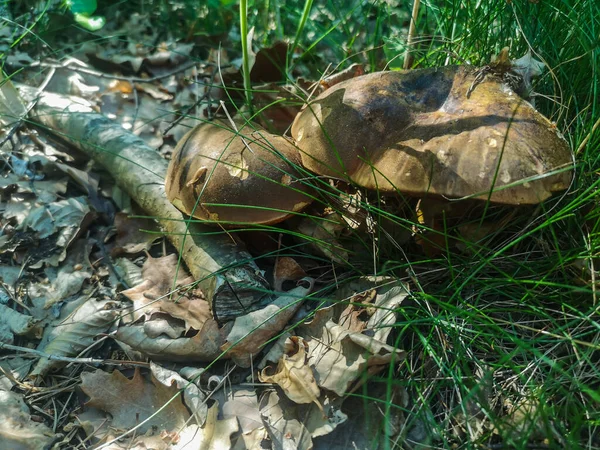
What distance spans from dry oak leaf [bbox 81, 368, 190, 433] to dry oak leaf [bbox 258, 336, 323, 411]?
1.21 feet

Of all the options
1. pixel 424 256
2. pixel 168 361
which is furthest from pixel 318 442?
pixel 424 256

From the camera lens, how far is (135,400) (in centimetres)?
220

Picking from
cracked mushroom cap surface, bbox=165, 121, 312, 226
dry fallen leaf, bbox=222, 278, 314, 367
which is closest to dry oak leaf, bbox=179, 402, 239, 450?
dry fallen leaf, bbox=222, 278, 314, 367

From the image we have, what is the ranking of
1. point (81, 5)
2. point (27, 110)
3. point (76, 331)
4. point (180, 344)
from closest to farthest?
point (180, 344) → point (76, 331) → point (81, 5) → point (27, 110)

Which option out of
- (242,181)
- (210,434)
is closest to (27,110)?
(242,181)

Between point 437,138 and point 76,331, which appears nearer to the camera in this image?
point 437,138

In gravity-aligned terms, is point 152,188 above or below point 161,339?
above

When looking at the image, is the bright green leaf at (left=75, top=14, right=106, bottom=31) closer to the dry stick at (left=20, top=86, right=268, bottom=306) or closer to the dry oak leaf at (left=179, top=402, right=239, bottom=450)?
the dry stick at (left=20, top=86, right=268, bottom=306)

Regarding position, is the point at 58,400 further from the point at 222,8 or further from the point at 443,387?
the point at 222,8

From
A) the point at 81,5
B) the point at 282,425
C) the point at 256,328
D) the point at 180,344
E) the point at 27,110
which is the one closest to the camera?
the point at 282,425

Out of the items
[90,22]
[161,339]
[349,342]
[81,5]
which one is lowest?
[161,339]

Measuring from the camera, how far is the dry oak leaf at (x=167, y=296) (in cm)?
245

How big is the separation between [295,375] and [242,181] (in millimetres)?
856

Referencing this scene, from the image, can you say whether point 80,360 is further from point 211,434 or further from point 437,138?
point 437,138
